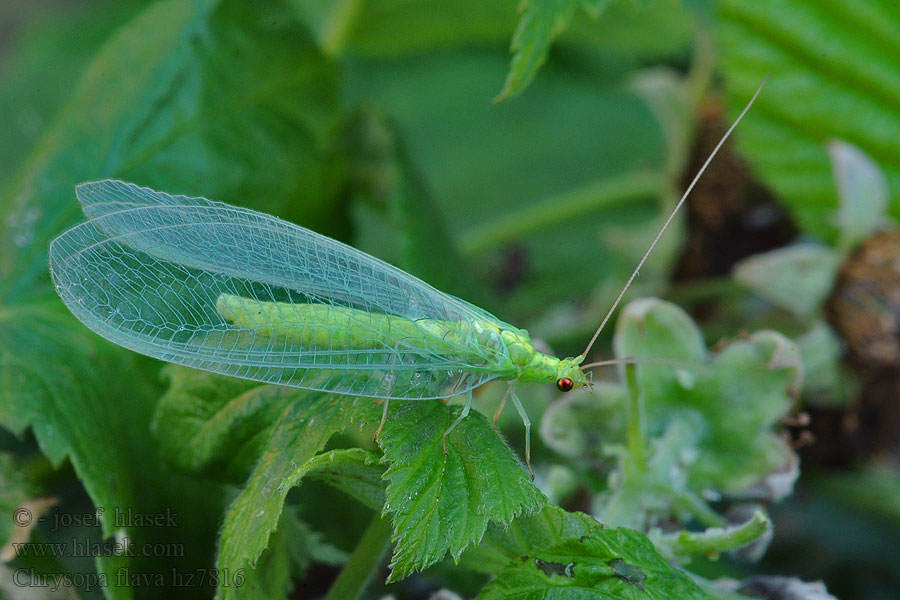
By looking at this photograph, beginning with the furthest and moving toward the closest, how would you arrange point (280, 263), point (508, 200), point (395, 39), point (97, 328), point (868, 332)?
point (508, 200)
point (395, 39)
point (868, 332)
point (280, 263)
point (97, 328)

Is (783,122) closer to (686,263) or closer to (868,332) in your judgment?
(686,263)

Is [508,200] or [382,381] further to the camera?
[508,200]

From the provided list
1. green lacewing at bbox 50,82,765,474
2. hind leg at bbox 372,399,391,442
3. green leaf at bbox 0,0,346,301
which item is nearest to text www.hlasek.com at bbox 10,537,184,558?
green lacewing at bbox 50,82,765,474

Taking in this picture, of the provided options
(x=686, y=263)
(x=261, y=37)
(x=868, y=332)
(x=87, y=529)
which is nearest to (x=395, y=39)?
(x=261, y=37)

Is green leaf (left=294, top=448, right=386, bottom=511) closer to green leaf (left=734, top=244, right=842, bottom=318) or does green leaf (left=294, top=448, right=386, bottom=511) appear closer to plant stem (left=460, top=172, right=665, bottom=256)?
green leaf (left=734, top=244, right=842, bottom=318)

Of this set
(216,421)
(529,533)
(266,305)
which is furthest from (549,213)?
(529,533)
